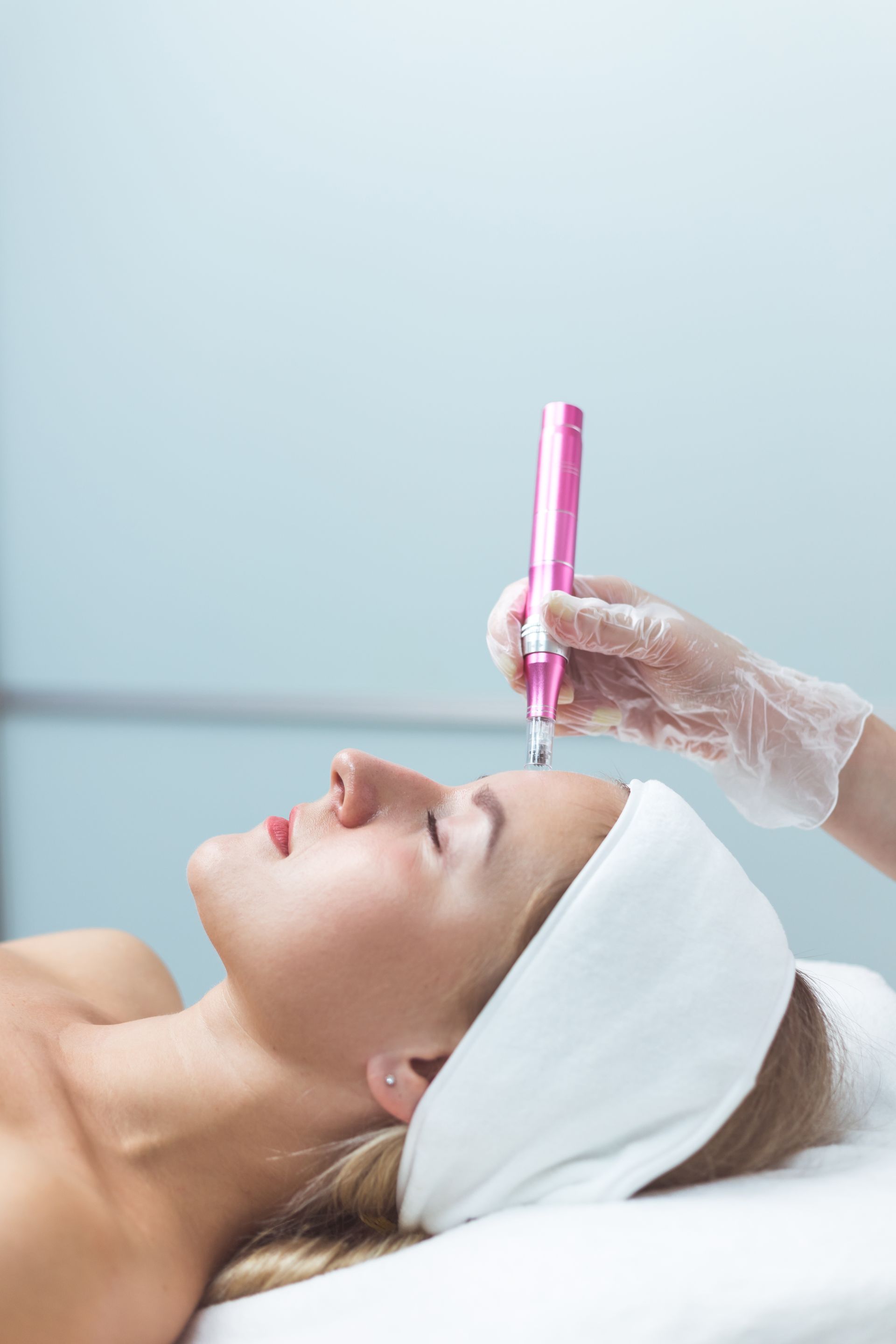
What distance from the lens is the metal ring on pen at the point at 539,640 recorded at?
1.11m

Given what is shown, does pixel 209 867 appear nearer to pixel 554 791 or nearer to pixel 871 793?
pixel 554 791

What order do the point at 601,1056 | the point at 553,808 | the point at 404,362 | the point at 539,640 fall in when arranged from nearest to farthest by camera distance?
the point at 601,1056, the point at 553,808, the point at 539,640, the point at 404,362

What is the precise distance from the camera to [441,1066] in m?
0.89

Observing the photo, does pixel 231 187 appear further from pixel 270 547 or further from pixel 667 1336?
pixel 667 1336

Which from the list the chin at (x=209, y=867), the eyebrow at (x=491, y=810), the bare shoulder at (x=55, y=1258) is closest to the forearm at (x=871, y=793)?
the eyebrow at (x=491, y=810)

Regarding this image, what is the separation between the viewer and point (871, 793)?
4.09 ft

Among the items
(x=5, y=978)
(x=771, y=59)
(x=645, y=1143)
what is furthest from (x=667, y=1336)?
(x=771, y=59)

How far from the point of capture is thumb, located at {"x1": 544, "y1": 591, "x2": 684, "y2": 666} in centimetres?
111

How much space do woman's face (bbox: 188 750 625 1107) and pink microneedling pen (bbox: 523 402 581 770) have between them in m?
0.17

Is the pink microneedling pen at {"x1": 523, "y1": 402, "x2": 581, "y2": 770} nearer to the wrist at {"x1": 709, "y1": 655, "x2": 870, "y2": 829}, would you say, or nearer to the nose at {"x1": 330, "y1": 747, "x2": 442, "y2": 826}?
the nose at {"x1": 330, "y1": 747, "x2": 442, "y2": 826}

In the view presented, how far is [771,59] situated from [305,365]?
95 cm

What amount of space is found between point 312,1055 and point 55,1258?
0.82 feet

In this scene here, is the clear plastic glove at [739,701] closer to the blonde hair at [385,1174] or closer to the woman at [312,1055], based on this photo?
the woman at [312,1055]

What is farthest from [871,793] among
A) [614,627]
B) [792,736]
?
[614,627]
